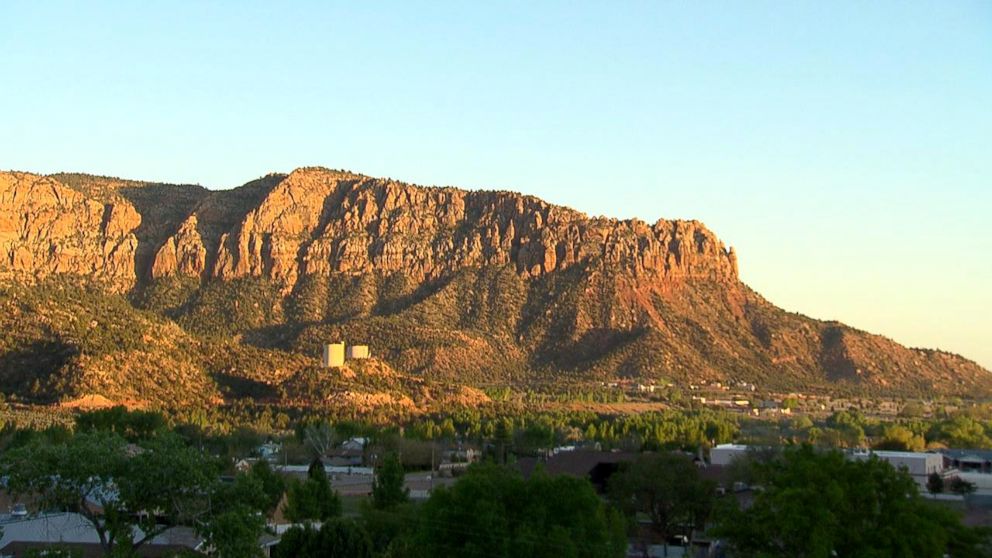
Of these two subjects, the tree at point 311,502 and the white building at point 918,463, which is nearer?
the tree at point 311,502

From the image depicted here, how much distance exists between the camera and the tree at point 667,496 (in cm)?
6894

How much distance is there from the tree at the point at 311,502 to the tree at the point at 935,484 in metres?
31.3

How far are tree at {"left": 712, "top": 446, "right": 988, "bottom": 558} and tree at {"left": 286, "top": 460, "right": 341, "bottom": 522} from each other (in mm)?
26973

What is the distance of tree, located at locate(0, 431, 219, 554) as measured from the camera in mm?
42688

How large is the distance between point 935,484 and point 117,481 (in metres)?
50.3

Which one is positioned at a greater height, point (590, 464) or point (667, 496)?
point (590, 464)

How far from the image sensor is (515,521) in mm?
47688

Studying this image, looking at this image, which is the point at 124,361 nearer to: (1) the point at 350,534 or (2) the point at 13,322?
(2) the point at 13,322

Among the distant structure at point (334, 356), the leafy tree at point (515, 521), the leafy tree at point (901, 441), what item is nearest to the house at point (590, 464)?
the leafy tree at point (901, 441)

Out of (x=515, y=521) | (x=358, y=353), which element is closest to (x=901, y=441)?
(x=515, y=521)

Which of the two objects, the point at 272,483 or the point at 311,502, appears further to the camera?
the point at 272,483

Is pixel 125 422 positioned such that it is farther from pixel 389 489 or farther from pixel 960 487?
pixel 960 487

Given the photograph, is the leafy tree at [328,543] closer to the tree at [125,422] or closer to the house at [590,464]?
the house at [590,464]

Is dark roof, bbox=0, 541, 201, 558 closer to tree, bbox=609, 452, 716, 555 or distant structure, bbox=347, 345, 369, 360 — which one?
tree, bbox=609, 452, 716, 555
